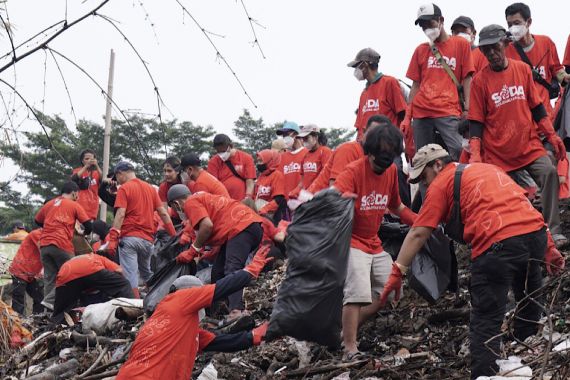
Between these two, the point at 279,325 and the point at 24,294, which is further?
the point at 24,294

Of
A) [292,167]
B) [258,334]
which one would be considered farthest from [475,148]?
[292,167]

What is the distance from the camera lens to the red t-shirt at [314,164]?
9.73 metres

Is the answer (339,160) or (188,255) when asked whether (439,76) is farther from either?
(188,255)

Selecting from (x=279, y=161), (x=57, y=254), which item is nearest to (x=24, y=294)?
(x=57, y=254)

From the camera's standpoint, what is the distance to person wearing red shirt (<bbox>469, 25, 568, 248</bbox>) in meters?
6.73

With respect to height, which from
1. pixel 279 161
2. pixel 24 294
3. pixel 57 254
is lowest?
pixel 24 294

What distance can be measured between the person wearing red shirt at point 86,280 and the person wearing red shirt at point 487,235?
4637mm

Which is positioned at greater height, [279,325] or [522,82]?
[522,82]

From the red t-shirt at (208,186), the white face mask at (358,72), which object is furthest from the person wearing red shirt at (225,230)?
the white face mask at (358,72)

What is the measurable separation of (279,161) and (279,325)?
5642mm

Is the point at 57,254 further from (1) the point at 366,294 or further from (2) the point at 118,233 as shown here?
(1) the point at 366,294

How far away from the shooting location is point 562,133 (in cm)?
752

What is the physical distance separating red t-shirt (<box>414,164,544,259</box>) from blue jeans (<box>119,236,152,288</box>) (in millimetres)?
5531

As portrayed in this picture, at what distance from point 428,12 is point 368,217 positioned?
240cm
